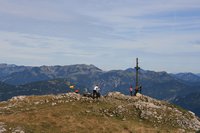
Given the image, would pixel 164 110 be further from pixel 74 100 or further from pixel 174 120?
pixel 74 100

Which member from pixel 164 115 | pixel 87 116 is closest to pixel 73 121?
pixel 87 116

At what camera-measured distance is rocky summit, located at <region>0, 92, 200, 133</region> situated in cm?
4838

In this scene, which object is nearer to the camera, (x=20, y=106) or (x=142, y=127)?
(x=142, y=127)

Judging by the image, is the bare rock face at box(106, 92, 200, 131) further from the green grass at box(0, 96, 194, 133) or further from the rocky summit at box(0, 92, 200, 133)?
the green grass at box(0, 96, 194, 133)

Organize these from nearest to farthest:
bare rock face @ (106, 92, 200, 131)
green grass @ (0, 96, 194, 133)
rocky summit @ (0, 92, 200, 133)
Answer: green grass @ (0, 96, 194, 133), rocky summit @ (0, 92, 200, 133), bare rock face @ (106, 92, 200, 131)

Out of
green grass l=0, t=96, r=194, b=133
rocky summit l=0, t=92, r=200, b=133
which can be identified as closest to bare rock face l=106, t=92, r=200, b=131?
rocky summit l=0, t=92, r=200, b=133

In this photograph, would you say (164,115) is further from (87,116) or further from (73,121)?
(73,121)

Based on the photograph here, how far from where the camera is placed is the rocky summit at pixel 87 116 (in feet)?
159

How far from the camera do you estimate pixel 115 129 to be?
50.5m

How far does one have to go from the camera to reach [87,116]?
177 feet

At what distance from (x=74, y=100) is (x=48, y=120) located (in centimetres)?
1343

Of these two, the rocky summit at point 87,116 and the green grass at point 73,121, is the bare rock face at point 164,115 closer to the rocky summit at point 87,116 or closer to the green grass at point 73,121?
the rocky summit at point 87,116

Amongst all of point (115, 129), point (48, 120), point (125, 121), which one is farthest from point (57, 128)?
point (125, 121)

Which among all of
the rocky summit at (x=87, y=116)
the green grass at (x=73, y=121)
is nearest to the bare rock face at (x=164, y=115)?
the rocky summit at (x=87, y=116)
